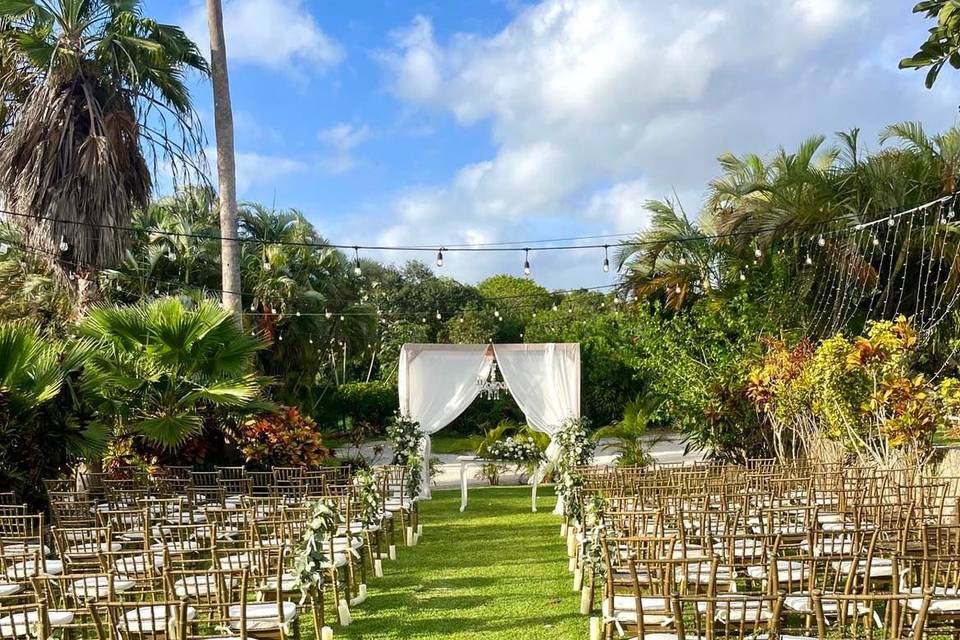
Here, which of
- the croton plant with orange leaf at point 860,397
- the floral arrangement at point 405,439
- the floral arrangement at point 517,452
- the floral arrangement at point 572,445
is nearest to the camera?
the croton plant with orange leaf at point 860,397

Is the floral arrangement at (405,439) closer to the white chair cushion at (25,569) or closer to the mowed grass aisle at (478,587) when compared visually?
the mowed grass aisle at (478,587)

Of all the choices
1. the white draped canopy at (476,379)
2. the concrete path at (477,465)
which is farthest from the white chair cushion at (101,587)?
the concrete path at (477,465)

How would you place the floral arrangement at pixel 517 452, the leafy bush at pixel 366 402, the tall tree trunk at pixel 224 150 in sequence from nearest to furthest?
the tall tree trunk at pixel 224 150
the floral arrangement at pixel 517 452
the leafy bush at pixel 366 402

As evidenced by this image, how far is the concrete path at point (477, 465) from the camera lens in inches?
669

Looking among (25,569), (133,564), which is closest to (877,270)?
(133,564)

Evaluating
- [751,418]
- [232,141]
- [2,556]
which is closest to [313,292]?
[232,141]

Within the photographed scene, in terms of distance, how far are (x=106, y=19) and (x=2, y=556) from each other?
8.76m

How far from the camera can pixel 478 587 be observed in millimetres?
7820

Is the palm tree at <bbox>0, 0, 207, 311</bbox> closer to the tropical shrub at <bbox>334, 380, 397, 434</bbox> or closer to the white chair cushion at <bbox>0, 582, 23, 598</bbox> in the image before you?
the white chair cushion at <bbox>0, 582, 23, 598</bbox>

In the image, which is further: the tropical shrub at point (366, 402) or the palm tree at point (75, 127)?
the tropical shrub at point (366, 402)

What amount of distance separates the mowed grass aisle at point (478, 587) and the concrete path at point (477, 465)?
462 centimetres

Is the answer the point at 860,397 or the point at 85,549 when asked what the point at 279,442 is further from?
the point at 860,397

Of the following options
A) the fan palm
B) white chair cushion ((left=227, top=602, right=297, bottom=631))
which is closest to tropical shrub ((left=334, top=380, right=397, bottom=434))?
the fan palm

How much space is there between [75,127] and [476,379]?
6477mm
